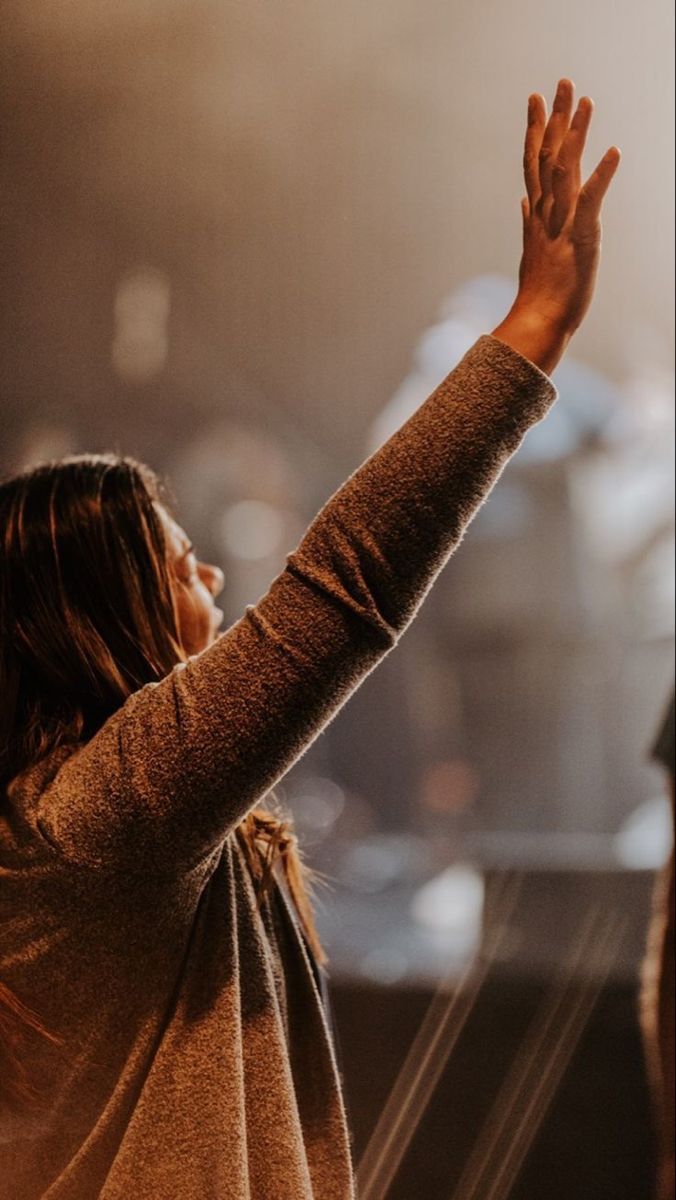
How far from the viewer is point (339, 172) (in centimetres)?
119

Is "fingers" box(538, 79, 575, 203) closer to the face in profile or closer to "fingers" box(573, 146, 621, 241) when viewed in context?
"fingers" box(573, 146, 621, 241)

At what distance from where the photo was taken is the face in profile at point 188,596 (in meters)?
0.70

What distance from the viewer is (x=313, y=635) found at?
0.49 meters

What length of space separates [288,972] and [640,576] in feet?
3.48

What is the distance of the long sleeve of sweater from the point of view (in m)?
0.49

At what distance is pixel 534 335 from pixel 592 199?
9cm

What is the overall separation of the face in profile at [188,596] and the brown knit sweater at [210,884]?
0.14 metres

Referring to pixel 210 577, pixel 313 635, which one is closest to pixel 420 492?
pixel 313 635

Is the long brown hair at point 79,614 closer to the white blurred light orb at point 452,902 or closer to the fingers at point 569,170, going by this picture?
the fingers at point 569,170

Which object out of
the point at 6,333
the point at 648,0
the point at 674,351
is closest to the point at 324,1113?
the point at 6,333

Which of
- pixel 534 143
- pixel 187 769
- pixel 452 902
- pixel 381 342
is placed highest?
pixel 381 342

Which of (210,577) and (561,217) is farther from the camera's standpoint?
(210,577)

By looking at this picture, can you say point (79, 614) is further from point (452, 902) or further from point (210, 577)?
point (452, 902)

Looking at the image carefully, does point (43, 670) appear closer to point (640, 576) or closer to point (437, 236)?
point (437, 236)
